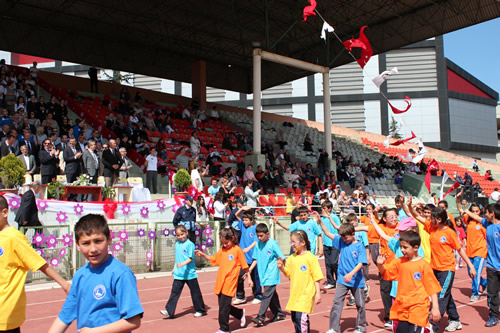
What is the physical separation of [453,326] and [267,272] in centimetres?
275

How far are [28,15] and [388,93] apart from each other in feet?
133

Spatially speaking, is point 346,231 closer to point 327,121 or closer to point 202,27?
point 327,121

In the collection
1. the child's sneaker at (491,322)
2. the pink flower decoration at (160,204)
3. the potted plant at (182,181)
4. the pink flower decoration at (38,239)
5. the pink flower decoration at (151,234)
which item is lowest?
the child's sneaker at (491,322)

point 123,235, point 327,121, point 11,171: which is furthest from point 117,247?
point 327,121

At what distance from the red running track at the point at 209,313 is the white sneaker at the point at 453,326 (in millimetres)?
94

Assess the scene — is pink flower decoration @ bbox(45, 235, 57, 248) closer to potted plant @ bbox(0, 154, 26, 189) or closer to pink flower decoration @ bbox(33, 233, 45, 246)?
pink flower decoration @ bbox(33, 233, 45, 246)

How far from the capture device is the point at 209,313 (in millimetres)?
8016

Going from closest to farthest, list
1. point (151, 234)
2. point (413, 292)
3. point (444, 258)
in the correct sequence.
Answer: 1. point (413, 292)
2. point (444, 258)
3. point (151, 234)

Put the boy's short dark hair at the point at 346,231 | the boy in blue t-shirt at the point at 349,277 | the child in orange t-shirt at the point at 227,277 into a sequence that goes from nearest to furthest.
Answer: the boy in blue t-shirt at the point at 349,277 → the child in orange t-shirt at the point at 227,277 → the boy's short dark hair at the point at 346,231

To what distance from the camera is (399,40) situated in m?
28.8

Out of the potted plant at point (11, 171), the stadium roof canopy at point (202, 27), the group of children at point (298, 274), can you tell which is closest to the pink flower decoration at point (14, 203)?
the potted plant at point (11, 171)

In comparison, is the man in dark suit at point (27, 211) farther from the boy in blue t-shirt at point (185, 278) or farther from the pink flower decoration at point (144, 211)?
the boy in blue t-shirt at point (185, 278)

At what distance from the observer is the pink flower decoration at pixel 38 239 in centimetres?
1023

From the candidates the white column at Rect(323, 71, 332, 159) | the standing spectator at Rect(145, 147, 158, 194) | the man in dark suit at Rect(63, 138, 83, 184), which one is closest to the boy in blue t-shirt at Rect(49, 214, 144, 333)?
the man in dark suit at Rect(63, 138, 83, 184)
